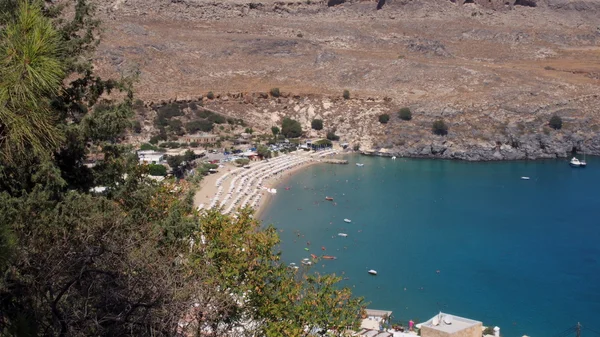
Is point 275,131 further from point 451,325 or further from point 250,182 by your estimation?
point 451,325

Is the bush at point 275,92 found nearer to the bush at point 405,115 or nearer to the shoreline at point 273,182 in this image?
the bush at point 405,115

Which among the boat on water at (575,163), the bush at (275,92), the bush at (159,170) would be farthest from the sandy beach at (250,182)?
the boat on water at (575,163)

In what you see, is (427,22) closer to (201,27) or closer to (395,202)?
(201,27)

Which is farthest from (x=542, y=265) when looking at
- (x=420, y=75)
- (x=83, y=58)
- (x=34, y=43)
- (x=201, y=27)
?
(x=201, y=27)

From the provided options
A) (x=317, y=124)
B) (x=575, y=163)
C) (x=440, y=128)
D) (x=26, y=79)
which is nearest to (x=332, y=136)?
(x=317, y=124)

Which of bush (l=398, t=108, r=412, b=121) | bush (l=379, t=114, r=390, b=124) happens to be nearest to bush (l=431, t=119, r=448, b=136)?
bush (l=398, t=108, r=412, b=121)

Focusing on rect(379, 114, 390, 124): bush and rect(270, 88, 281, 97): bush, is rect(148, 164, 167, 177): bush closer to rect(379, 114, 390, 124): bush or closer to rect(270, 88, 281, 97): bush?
rect(270, 88, 281, 97): bush
